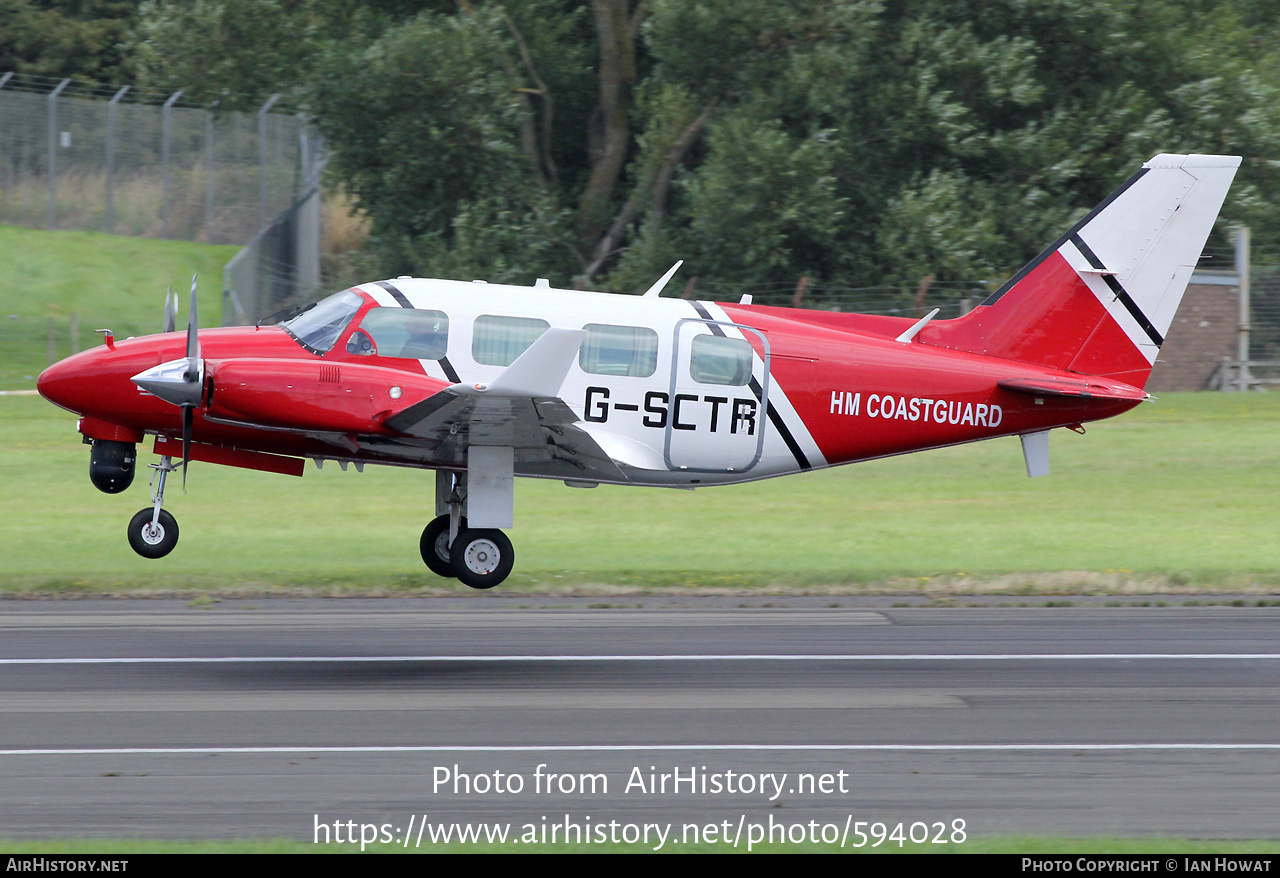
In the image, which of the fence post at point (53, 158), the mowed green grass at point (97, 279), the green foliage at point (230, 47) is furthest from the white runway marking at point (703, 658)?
the fence post at point (53, 158)

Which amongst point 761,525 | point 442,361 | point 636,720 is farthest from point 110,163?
point 636,720

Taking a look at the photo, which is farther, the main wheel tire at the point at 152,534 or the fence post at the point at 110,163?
the fence post at the point at 110,163

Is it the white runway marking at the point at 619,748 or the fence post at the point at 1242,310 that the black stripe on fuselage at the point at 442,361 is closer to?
the white runway marking at the point at 619,748

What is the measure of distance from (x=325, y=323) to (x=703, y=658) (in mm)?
4552

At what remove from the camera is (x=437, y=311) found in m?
12.8

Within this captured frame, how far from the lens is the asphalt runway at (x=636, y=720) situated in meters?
7.68

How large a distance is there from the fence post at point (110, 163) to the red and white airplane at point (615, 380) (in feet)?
77.6

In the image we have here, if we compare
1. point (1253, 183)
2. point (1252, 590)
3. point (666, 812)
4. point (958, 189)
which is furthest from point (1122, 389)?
point (1253, 183)

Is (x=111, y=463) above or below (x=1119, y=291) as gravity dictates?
below

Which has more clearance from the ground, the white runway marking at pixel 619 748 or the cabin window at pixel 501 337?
the cabin window at pixel 501 337

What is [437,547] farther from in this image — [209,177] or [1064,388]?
[209,177]

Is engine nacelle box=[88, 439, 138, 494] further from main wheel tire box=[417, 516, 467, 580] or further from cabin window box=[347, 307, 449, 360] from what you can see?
main wheel tire box=[417, 516, 467, 580]

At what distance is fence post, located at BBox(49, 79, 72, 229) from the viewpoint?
35000 millimetres

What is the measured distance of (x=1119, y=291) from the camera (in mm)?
14414
